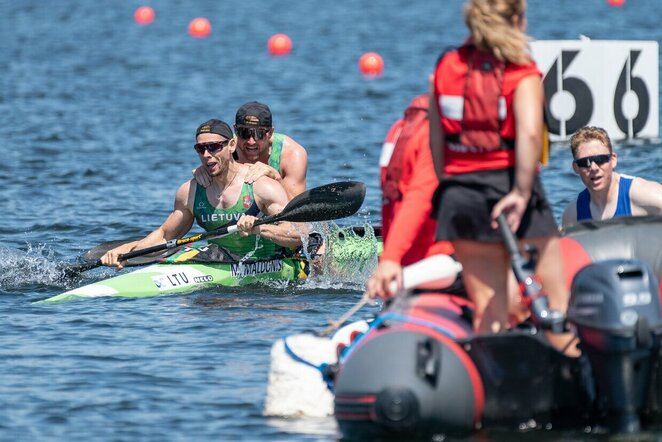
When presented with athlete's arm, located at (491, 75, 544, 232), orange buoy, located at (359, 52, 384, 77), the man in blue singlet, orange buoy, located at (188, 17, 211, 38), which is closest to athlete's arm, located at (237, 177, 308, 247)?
the man in blue singlet

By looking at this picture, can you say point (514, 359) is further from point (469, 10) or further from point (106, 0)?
point (106, 0)

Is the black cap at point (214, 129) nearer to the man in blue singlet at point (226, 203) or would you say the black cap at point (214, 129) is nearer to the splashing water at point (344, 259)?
the man in blue singlet at point (226, 203)

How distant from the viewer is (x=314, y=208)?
9.72m

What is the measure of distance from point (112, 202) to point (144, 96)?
10072mm

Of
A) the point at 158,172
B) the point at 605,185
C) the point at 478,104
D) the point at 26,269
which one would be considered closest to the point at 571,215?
the point at 605,185

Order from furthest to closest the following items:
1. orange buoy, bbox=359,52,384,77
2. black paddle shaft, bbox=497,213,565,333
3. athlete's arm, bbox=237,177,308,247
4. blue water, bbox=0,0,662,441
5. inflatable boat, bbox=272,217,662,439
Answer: orange buoy, bbox=359,52,384,77, athlete's arm, bbox=237,177,308,247, blue water, bbox=0,0,662,441, inflatable boat, bbox=272,217,662,439, black paddle shaft, bbox=497,213,565,333

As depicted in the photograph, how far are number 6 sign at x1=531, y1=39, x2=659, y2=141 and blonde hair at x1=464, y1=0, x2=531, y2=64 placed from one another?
939 centimetres

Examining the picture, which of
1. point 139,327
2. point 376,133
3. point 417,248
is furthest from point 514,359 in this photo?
point 376,133

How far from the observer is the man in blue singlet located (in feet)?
31.6

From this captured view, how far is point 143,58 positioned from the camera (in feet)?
102

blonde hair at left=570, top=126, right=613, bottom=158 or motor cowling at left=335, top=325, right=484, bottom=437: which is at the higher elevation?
blonde hair at left=570, top=126, right=613, bottom=158

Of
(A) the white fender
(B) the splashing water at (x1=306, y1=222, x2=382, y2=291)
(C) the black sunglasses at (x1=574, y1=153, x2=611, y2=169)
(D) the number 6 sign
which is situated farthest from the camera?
(D) the number 6 sign

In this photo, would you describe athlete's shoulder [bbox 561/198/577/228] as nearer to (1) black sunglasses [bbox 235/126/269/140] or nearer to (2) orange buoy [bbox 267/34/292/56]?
(1) black sunglasses [bbox 235/126/269/140]

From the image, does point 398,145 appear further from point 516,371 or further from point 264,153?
point 264,153
